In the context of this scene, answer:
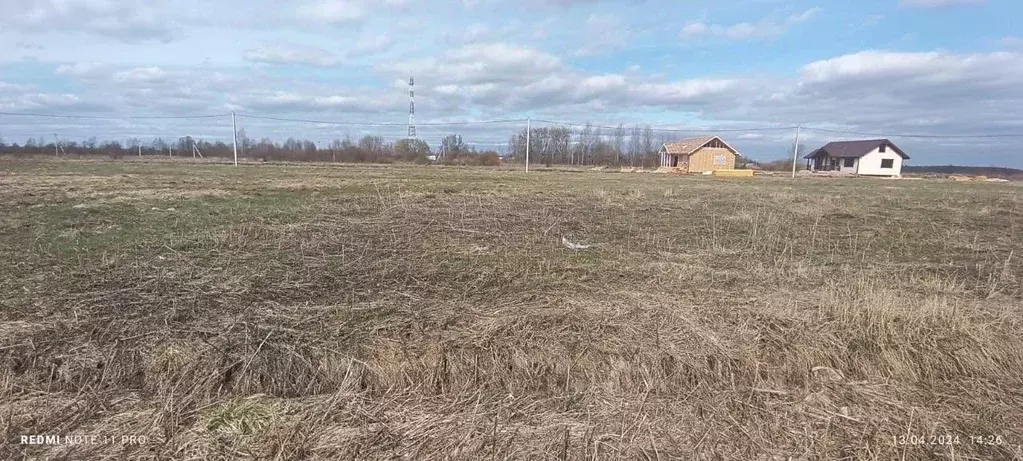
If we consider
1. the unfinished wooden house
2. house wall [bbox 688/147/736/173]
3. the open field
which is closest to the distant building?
the unfinished wooden house

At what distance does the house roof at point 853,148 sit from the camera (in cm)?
6028

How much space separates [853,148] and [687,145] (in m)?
21.4

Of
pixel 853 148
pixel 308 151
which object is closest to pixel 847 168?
pixel 853 148

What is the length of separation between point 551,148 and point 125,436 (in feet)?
228

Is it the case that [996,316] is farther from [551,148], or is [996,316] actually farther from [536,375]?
[551,148]

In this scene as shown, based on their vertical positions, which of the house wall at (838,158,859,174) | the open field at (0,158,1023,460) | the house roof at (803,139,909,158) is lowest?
the open field at (0,158,1023,460)

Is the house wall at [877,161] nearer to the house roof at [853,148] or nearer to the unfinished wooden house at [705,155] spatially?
the house roof at [853,148]

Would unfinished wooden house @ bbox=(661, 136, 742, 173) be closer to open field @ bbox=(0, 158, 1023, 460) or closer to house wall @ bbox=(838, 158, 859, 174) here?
house wall @ bbox=(838, 158, 859, 174)

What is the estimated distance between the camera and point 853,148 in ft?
207

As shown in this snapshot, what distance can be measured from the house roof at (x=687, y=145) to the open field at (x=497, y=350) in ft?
175

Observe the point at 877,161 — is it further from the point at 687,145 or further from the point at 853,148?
the point at 687,145

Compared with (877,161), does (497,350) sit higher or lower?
lower

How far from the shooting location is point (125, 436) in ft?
9.27

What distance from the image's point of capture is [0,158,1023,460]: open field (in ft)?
9.91
